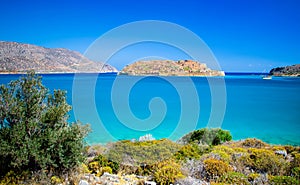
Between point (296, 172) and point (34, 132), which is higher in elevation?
point (34, 132)

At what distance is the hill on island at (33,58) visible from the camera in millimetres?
120562

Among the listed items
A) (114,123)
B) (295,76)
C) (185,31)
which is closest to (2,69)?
(114,123)

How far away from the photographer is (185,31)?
13.7m

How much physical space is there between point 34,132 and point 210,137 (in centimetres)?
A: 1150

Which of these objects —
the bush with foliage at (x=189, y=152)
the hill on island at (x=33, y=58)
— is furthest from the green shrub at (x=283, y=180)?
the hill on island at (x=33, y=58)

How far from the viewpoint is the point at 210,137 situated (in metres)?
15.7

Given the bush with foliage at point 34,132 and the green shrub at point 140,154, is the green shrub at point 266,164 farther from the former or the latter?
the bush with foliage at point 34,132

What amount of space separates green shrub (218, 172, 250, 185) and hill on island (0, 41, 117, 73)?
108 m

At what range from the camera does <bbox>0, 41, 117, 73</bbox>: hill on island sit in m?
121

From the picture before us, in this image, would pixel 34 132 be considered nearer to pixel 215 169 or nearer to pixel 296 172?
pixel 215 169

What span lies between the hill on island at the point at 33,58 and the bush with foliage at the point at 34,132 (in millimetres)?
106290

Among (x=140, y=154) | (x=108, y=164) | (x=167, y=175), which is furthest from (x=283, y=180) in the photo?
(x=108, y=164)

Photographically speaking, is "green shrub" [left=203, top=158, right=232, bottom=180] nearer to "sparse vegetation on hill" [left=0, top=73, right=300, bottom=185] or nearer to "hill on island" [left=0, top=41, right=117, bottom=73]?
"sparse vegetation on hill" [left=0, top=73, right=300, bottom=185]

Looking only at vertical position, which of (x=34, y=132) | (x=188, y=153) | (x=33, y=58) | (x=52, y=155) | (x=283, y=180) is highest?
(x=33, y=58)
